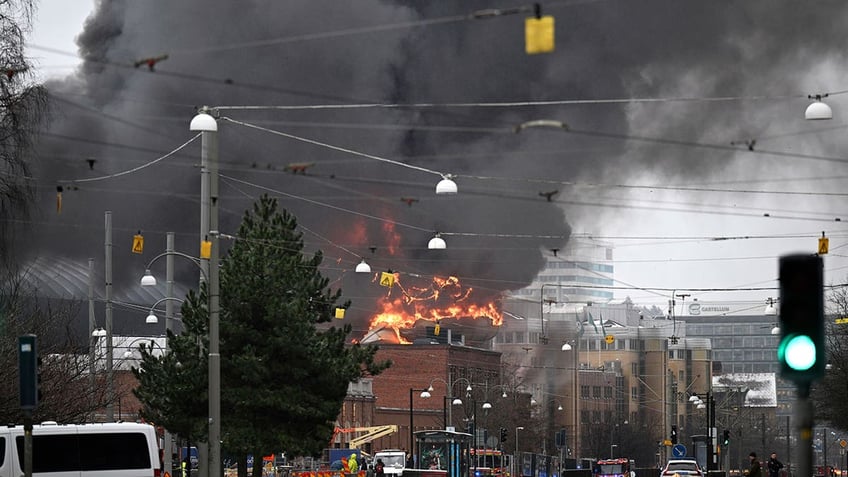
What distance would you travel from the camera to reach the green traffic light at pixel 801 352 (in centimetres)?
1212

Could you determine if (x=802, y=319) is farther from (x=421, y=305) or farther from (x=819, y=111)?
(x=421, y=305)

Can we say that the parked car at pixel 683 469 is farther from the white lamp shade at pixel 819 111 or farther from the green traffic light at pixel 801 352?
the green traffic light at pixel 801 352

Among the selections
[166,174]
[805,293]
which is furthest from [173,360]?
[166,174]

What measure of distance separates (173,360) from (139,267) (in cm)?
6347

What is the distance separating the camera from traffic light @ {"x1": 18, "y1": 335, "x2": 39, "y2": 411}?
23109 mm

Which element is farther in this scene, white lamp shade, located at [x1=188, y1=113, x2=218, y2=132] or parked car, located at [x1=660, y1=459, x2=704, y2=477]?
parked car, located at [x1=660, y1=459, x2=704, y2=477]

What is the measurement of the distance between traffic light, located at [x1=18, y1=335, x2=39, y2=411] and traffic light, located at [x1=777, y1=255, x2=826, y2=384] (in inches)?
559

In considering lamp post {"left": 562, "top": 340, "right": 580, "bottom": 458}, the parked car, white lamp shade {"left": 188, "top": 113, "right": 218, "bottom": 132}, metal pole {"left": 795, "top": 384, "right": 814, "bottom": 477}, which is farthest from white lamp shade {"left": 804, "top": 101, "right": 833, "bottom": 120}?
lamp post {"left": 562, "top": 340, "right": 580, "bottom": 458}

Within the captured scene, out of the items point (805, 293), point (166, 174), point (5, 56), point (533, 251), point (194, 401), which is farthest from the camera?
point (533, 251)

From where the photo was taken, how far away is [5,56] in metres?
33.4

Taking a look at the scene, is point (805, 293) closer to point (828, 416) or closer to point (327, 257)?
point (828, 416)

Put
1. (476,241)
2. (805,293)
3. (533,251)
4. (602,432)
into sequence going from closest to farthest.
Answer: (805,293) < (476,241) < (533,251) < (602,432)

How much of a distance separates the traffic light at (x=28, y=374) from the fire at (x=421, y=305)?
96.2m

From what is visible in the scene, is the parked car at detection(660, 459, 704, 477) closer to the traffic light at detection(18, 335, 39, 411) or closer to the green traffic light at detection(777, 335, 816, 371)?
the traffic light at detection(18, 335, 39, 411)
